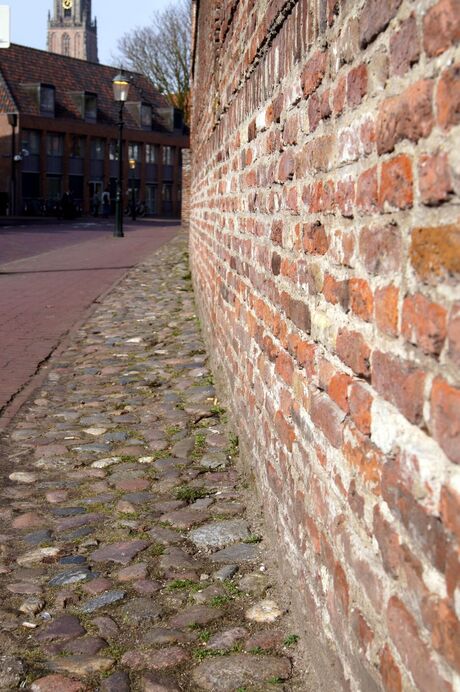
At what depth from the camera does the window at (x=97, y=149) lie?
6281 centimetres

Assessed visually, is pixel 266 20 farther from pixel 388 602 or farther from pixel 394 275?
pixel 388 602

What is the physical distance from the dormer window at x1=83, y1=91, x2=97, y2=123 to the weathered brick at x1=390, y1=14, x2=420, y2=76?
62.1m

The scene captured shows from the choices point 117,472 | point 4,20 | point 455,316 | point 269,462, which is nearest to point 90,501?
point 117,472

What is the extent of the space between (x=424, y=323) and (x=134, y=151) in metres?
66.6

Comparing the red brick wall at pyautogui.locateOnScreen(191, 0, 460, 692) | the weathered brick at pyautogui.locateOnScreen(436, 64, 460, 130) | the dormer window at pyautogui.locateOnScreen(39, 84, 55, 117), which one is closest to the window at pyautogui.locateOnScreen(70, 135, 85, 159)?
the dormer window at pyautogui.locateOnScreen(39, 84, 55, 117)

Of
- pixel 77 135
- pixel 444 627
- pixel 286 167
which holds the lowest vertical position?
pixel 444 627

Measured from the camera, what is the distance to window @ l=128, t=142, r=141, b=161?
65519 millimetres

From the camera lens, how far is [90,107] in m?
61.4

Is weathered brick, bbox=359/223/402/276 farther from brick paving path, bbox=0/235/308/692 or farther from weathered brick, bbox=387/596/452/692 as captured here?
brick paving path, bbox=0/235/308/692

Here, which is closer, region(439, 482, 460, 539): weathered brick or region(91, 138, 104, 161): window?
region(439, 482, 460, 539): weathered brick

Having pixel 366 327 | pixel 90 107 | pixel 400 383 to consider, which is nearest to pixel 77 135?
pixel 90 107

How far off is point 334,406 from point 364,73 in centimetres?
77

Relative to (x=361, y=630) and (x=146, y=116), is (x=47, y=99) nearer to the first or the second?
(x=146, y=116)

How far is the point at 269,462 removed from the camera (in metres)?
3.37
